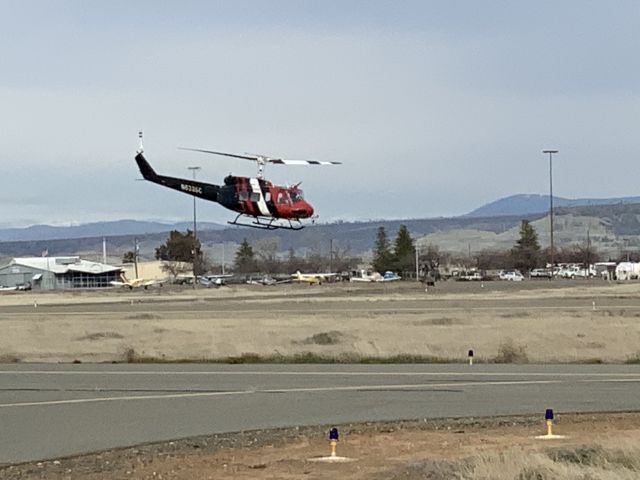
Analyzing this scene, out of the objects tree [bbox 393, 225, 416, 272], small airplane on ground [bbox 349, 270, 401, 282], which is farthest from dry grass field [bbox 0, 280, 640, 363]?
tree [bbox 393, 225, 416, 272]

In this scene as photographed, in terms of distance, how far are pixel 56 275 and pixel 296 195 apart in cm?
11397

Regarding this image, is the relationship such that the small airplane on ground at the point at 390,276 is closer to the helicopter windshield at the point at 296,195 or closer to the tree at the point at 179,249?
the tree at the point at 179,249

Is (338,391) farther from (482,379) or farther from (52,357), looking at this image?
(52,357)

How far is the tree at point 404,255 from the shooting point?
15625 centimetres

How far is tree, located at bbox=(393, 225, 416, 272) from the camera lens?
15625 cm

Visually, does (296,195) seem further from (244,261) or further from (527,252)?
(244,261)

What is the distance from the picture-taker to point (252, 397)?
67.6 ft

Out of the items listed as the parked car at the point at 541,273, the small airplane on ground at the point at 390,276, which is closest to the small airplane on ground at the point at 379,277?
the small airplane on ground at the point at 390,276

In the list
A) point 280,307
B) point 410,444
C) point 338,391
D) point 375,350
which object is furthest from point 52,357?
point 280,307

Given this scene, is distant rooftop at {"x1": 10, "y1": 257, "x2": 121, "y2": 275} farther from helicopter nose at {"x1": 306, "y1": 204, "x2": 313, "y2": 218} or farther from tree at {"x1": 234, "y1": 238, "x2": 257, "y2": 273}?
helicopter nose at {"x1": 306, "y1": 204, "x2": 313, "y2": 218}

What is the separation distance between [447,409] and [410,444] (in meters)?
3.80

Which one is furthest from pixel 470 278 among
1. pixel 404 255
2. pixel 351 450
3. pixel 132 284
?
pixel 351 450

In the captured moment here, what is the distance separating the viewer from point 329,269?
619 feet

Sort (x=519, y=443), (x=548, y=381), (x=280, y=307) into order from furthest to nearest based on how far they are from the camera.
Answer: (x=280, y=307) < (x=548, y=381) < (x=519, y=443)
